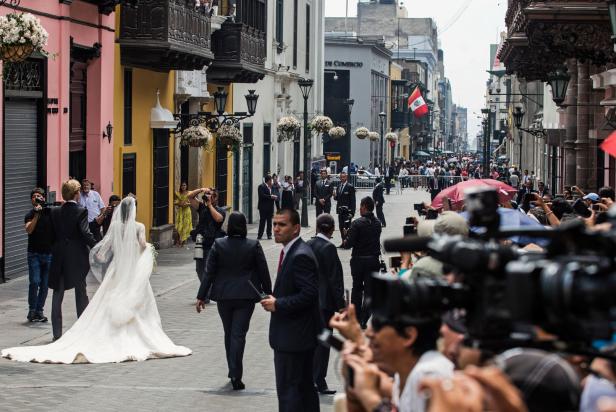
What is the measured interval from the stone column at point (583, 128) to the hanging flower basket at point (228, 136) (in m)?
8.52

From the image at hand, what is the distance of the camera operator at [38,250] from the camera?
1620 cm

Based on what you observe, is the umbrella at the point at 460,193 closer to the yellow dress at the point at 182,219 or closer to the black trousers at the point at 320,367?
the black trousers at the point at 320,367

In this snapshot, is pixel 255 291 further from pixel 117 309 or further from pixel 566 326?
pixel 566 326

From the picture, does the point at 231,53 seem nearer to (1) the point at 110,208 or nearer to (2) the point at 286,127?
(2) the point at 286,127

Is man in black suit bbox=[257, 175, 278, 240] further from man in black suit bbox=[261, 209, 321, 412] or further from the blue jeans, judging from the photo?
man in black suit bbox=[261, 209, 321, 412]

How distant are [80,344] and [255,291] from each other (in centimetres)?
263

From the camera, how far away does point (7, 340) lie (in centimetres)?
1505

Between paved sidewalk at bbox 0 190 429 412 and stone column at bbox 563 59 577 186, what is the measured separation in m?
15.1

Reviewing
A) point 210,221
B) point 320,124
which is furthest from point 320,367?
point 320,124

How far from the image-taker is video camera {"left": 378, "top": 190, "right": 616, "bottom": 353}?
288 centimetres

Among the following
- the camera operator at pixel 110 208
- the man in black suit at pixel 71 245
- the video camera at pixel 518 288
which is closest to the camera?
the video camera at pixel 518 288

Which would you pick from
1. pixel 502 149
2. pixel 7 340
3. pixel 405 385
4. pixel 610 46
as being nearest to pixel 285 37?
pixel 610 46

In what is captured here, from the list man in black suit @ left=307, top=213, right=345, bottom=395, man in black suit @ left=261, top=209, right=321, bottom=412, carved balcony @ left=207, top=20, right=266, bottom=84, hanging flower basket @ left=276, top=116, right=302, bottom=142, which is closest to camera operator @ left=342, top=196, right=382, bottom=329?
man in black suit @ left=307, top=213, right=345, bottom=395

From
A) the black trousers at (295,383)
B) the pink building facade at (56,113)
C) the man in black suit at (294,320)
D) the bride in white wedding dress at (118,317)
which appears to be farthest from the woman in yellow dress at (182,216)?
the black trousers at (295,383)
